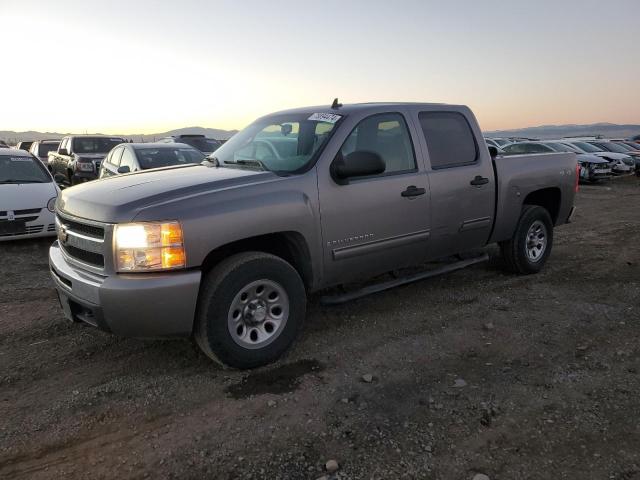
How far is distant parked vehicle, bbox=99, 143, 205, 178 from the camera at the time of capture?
378 inches

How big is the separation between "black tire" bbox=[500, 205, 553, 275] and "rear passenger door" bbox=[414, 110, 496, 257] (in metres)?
0.60

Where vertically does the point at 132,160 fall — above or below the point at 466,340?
above

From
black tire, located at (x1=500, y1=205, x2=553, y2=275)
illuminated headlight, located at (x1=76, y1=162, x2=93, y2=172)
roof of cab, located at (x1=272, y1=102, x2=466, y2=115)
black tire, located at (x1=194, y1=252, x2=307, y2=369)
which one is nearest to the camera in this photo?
black tire, located at (x1=194, y1=252, x2=307, y2=369)

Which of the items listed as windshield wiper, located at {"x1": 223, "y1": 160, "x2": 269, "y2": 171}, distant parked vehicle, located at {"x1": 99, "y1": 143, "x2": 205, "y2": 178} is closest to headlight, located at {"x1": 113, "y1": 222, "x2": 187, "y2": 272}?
windshield wiper, located at {"x1": 223, "y1": 160, "x2": 269, "y2": 171}

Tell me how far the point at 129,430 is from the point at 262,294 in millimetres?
1220

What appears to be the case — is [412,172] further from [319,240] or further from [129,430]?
[129,430]

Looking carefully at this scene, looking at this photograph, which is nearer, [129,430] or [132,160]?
[129,430]

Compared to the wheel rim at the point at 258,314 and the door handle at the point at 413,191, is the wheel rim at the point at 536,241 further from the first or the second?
the wheel rim at the point at 258,314

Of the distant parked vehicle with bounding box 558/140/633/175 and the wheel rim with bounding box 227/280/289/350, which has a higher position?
the distant parked vehicle with bounding box 558/140/633/175

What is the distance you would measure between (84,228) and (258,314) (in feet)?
4.41

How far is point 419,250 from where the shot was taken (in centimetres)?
462

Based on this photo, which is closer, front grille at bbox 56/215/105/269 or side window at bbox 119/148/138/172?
front grille at bbox 56/215/105/269

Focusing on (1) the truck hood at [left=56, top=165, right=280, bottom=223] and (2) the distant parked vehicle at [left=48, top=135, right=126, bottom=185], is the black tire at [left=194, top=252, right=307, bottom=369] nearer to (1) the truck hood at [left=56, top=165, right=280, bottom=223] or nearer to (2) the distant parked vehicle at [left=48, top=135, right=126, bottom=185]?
(1) the truck hood at [left=56, top=165, right=280, bottom=223]

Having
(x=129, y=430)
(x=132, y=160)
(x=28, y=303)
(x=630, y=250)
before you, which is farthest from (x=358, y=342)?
(x=132, y=160)
